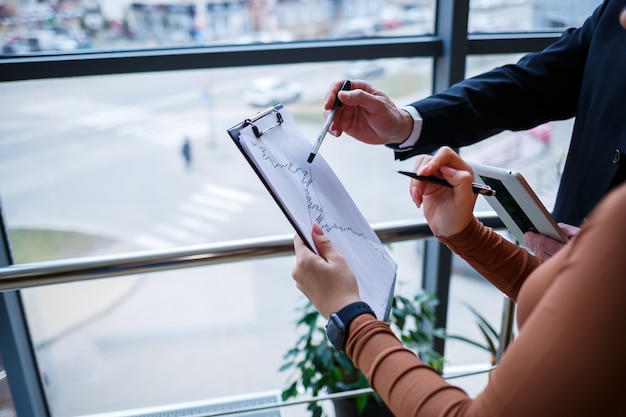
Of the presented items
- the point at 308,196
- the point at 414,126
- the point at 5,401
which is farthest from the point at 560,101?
the point at 5,401

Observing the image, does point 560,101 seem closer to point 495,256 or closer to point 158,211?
point 495,256

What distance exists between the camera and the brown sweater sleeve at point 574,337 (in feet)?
1.73

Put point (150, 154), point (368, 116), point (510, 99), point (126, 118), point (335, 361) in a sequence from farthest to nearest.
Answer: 1. point (150, 154)
2. point (126, 118)
3. point (335, 361)
4. point (510, 99)
5. point (368, 116)

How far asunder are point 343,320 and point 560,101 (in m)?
0.91

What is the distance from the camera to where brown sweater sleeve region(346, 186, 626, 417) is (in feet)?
1.73

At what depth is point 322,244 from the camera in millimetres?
872

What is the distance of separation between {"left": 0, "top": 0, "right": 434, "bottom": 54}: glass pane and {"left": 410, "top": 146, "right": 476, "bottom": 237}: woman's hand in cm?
148

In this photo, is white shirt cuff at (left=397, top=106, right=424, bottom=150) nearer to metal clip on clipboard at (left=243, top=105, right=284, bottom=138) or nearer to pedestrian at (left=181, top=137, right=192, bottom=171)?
metal clip on clipboard at (left=243, top=105, right=284, bottom=138)

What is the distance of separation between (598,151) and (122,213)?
2125 mm

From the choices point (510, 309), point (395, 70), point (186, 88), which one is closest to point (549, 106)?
point (510, 309)

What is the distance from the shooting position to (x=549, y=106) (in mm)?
1357

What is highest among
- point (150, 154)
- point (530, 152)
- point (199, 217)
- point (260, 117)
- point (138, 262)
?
point (260, 117)

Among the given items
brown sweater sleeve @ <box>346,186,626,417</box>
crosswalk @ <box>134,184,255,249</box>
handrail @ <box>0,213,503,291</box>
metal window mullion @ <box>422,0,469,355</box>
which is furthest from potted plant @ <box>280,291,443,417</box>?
brown sweater sleeve @ <box>346,186,626,417</box>

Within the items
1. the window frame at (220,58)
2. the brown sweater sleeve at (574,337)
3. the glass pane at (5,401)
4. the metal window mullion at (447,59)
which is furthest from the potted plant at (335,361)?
the brown sweater sleeve at (574,337)
